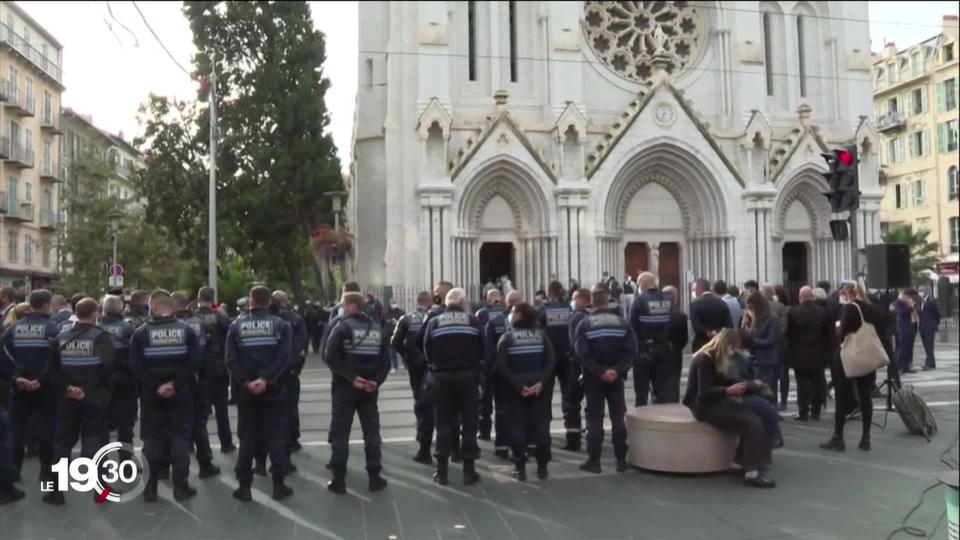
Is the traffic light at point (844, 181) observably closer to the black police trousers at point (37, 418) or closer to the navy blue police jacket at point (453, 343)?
the navy blue police jacket at point (453, 343)

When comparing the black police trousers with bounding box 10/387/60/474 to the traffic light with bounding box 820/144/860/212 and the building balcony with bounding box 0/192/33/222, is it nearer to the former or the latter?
the traffic light with bounding box 820/144/860/212

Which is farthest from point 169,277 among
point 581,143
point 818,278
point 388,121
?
point 818,278

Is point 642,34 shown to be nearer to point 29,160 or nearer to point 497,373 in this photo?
point 497,373

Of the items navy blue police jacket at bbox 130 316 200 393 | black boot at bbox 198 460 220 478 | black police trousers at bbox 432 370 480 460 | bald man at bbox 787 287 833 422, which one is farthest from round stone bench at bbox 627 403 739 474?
navy blue police jacket at bbox 130 316 200 393

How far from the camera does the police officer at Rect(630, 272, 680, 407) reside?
9.69 m

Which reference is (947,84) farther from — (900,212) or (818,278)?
(818,278)

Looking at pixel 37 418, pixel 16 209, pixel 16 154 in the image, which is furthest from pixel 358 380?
pixel 16 154

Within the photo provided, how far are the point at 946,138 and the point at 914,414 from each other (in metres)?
43.2

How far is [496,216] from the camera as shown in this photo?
2650cm

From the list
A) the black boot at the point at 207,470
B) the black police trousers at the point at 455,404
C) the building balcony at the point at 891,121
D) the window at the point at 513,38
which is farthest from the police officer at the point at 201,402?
the building balcony at the point at 891,121

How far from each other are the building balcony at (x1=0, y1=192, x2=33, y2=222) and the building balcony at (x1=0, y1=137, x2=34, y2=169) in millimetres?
1713

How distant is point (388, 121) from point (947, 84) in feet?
99.2

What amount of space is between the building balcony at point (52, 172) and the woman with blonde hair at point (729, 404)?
140 ft

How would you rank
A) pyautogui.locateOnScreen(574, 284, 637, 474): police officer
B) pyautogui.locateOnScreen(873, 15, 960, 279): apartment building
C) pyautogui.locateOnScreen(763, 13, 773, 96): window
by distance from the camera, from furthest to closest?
pyautogui.locateOnScreen(873, 15, 960, 279): apartment building → pyautogui.locateOnScreen(763, 13, 773, 96): window → pyautogui.locateOnScreen(574, 284, 637, 474): police officer
